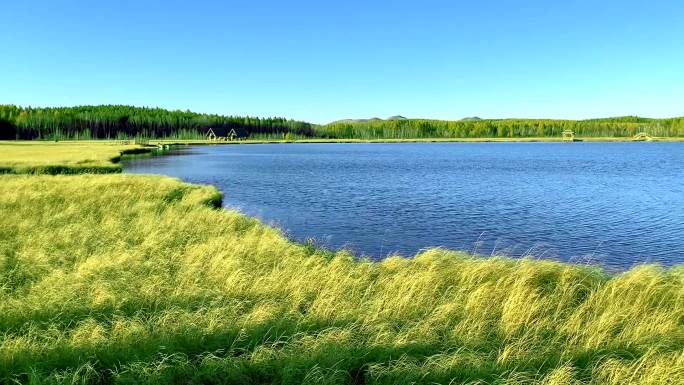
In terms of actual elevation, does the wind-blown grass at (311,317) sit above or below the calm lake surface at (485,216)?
above

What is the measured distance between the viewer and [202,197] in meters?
28.5

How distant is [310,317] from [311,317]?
0.06ft

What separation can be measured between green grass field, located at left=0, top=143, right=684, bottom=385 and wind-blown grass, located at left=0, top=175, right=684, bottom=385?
0.04m

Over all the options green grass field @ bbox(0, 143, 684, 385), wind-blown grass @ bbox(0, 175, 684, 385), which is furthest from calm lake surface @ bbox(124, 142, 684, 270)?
wind-blown grass @ bbox(0, 175, 684, 385)

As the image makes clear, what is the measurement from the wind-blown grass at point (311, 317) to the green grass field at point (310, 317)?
37mm

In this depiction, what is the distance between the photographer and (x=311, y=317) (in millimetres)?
9188

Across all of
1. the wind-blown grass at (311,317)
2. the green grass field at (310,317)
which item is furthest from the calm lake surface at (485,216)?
the wind-blown grass at (311,317)

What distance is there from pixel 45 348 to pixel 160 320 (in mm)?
1794

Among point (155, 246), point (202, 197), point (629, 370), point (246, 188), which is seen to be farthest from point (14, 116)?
point (629, 370)

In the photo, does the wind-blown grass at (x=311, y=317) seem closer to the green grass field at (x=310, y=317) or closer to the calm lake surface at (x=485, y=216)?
the green grass field at (x=310, y=317)

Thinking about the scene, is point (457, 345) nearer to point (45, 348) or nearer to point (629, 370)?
point (629, 370)

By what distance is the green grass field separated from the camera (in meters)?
6.98

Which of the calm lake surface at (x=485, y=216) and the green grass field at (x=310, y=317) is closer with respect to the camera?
the green grass field at (x=310, y=317)

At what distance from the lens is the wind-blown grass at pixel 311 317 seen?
6.99m
